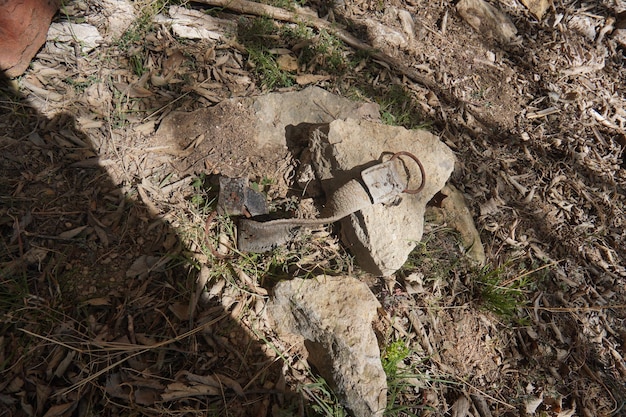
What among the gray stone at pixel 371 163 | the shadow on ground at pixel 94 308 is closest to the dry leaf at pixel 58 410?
the shadow on ground at pixel 94 308

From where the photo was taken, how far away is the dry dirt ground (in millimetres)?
2088

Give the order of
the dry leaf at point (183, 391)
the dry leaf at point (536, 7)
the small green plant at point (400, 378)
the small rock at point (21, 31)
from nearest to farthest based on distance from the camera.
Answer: the dry leaf at point (183, 391) < the small green plant at point (400, 378) < the small rock at point (21, 31) < the dry leaf at point (536, 7)

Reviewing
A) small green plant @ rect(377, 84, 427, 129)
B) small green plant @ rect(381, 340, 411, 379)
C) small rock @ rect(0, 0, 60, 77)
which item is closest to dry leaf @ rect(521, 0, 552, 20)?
small green plant @ rect(377, 84, 427, 129)

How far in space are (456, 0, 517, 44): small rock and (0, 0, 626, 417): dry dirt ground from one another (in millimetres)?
114

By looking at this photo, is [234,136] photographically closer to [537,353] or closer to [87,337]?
[87,337]

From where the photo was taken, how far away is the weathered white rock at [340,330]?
2.13 metres

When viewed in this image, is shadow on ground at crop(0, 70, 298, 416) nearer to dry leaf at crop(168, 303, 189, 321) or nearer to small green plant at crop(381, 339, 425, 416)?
dry leaf at crop(168, 303, 189, 321)

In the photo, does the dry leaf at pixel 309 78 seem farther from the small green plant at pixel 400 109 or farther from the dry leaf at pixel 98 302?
the dry leaf at pixel 98 302

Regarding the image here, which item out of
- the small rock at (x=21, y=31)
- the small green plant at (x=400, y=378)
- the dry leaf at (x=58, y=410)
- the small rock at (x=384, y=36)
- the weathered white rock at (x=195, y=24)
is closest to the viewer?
the dry leaf at (x=58, y=410)

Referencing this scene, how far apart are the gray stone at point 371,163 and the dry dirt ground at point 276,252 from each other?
0.16 metres

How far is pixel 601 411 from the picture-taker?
101 inches

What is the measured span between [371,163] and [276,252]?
776mm

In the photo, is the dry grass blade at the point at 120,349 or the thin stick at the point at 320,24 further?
the thin stick at the point at 320,24

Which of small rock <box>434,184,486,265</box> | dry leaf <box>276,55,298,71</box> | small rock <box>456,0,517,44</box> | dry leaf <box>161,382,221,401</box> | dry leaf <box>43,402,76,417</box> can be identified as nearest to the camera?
dry leaf <box>43,402,76,417</box>
